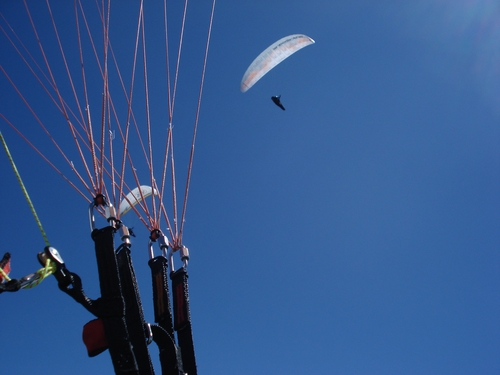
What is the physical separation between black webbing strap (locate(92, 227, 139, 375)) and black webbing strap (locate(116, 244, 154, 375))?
419 millimetres

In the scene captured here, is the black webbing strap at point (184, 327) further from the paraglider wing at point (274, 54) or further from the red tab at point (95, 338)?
the paraglider wing at point (274, 54)

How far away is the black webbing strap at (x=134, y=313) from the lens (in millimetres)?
8711

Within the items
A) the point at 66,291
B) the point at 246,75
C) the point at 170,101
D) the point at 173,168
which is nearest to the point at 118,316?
the point at 66,291

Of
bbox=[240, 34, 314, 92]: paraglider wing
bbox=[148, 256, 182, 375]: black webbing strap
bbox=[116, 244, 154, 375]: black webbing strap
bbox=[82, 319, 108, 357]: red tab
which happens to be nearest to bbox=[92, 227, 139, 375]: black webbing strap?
bbox=[82, 319, 108, 357]: red tab

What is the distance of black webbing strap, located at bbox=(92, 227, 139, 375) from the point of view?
324 inches

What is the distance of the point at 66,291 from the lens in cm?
849

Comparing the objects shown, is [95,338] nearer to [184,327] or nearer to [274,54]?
[184,327]

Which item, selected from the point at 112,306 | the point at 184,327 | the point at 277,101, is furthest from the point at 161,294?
the point at 277,101

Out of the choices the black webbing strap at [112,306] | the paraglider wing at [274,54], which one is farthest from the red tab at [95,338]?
the paraglider wing at [274,54]

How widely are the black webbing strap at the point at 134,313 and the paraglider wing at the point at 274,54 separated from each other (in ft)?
56.3

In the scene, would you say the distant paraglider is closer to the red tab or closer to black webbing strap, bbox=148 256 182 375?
black webbing strap, bbox=148 256 182 375

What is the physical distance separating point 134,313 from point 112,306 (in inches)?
26.9

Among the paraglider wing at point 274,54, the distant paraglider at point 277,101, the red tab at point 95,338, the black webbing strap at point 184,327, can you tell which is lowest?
the red tab at point 95,338

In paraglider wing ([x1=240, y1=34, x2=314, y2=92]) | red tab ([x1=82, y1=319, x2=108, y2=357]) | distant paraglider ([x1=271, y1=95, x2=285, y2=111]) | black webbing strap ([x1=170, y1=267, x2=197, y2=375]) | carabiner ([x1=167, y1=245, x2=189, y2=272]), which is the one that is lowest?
red tab ([x1=82, y1=319, x2=108, y2=357])
